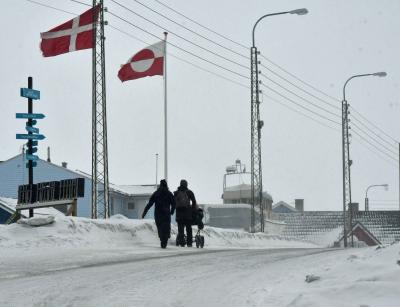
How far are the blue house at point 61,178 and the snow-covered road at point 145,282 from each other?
5225cm

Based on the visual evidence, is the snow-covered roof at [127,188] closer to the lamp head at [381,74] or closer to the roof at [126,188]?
the roof at [126,188]

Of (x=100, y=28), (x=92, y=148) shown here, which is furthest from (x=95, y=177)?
(x=100, y=28)

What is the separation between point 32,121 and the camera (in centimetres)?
2506

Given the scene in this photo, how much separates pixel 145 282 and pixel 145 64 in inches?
878

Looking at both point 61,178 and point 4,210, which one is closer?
point 4,210

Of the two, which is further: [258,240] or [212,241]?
[258,240]

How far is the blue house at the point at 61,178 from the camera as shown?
6531 cm

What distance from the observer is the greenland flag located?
31.5 meters

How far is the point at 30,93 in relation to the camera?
82.3 ft

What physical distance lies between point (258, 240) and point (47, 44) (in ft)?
39.9

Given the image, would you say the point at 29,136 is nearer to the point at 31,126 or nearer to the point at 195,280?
the point at 31,126

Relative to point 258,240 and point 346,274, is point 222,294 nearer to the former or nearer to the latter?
point 346,274

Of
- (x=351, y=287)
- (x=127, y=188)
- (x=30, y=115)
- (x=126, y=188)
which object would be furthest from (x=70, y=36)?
(x=127, y=188)

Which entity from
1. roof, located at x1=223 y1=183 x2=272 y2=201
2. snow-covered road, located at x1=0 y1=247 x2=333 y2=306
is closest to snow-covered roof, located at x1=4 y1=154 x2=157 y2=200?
roof, located at x1=223 y1=183 x2=272 y2=201
